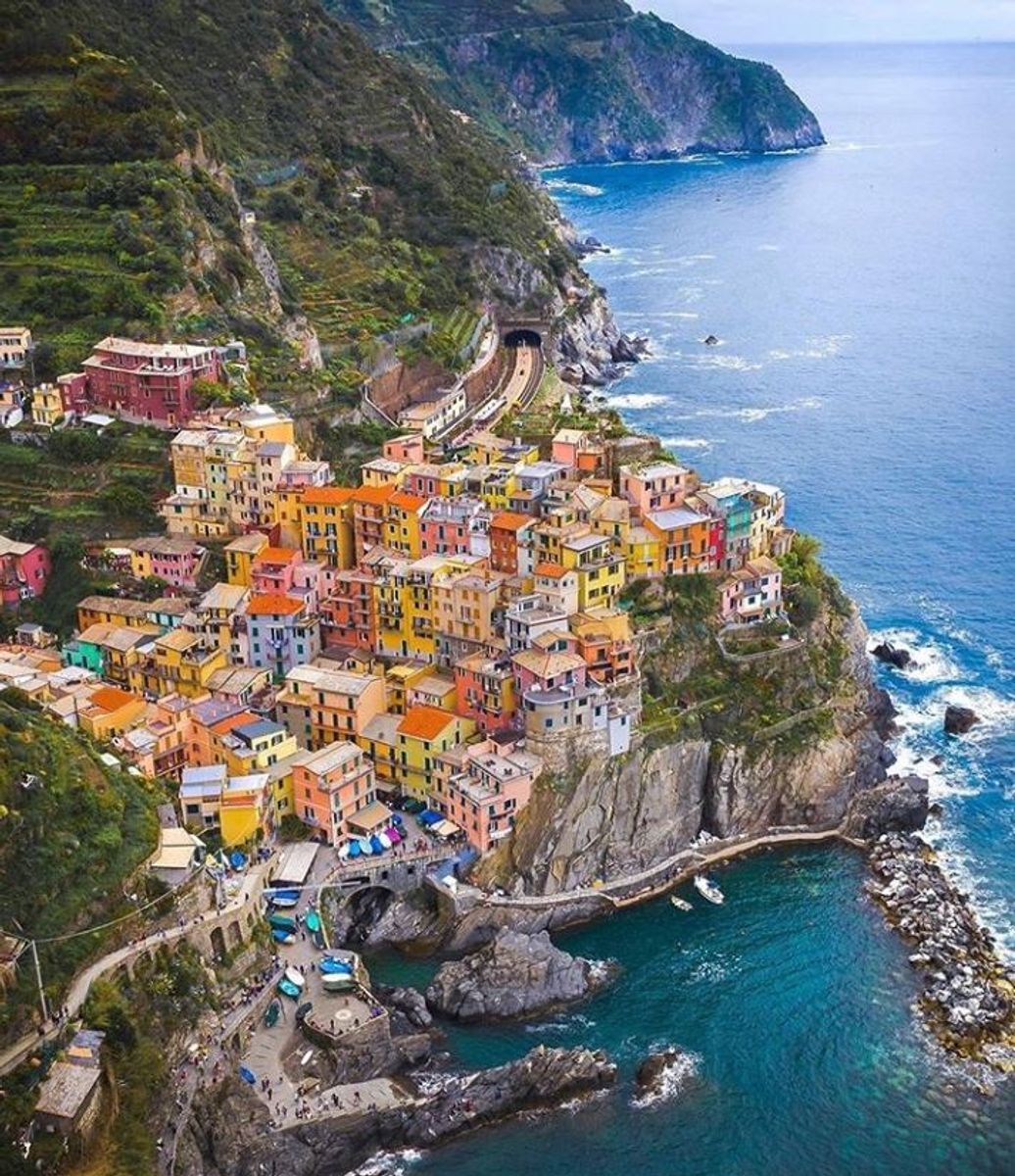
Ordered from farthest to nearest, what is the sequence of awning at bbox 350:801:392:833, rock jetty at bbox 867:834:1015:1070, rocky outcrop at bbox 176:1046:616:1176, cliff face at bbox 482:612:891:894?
cliff face at bbox 482:612:891:894 → awning at bbox 350:801:392:833 → rock jetty at bbox 867:834:1015:1070 → rocky outcrop at bbox 176:1046:616:1176

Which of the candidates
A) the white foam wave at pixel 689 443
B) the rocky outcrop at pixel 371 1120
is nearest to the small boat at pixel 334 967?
the rocky outcrop at pixel 371 1120

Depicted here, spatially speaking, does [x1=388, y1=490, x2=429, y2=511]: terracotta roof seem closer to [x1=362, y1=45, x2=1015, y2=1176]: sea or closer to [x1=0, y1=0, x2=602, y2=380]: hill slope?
[x1=0, y1=0, x2=602, y2=380]: hill slope

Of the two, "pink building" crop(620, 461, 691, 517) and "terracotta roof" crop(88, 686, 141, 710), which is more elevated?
"pink building" crop(620, 461, 691, 517)

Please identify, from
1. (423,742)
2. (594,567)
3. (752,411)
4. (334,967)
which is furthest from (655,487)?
(752,411)

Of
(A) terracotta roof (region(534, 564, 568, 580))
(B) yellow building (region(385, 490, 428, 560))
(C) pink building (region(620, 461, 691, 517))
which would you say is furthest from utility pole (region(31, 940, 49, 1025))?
(C) pink building (region(620, 461, 691, 517))

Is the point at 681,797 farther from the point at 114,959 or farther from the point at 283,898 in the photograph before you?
the point at 114,959

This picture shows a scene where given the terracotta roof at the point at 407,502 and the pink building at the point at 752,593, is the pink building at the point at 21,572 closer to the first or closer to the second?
the terracotta roof at the point at 407,502

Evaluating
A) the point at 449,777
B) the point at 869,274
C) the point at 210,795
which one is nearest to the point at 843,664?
the point at 449,777

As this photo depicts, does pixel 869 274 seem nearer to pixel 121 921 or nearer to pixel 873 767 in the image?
pixel 873 767
